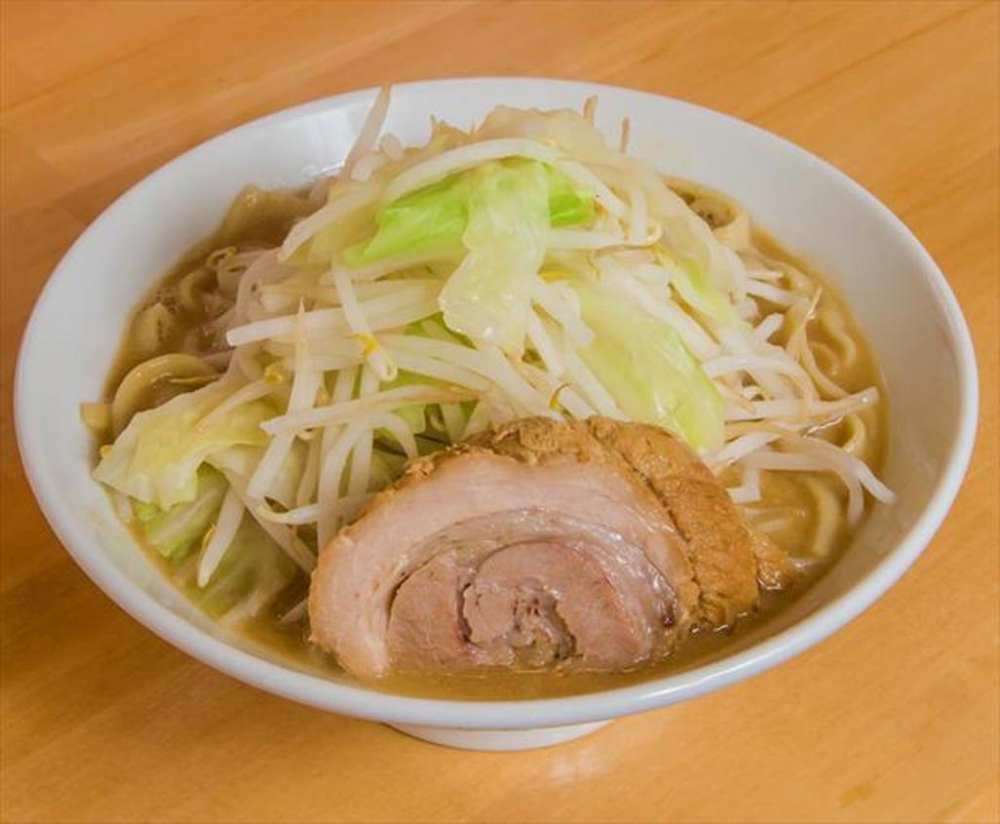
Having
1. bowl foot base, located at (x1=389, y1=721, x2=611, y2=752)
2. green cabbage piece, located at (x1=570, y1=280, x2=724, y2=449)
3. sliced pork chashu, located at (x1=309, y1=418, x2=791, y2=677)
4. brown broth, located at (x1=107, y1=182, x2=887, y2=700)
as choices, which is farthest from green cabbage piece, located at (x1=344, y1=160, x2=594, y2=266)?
bowl foot base, located at (x1=389, y1=721, x2=611, y2=752)

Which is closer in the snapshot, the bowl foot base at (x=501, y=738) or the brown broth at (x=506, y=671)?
the brown broth at (x=506, y=671)

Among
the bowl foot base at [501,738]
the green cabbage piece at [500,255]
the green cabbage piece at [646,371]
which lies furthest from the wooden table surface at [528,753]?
the green cabbage piece at [500,255]

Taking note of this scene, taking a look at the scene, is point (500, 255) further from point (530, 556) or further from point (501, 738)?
point (501, 738)

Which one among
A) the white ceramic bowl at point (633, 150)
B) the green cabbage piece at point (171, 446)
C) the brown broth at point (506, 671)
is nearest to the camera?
the white ceramic bowl at point (633, 150)

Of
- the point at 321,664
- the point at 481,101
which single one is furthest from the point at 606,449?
the point at 481,101

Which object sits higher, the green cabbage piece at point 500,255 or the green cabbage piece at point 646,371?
the green cabbage piece at point 500,255

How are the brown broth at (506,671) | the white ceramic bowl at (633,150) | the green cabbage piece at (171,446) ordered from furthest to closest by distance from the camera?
the green cabbage piece at (171,446) < the brown broth at (506,671) < the white ceramic bowl at (633,150)

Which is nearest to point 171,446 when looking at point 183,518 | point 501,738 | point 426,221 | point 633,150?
point 183,518

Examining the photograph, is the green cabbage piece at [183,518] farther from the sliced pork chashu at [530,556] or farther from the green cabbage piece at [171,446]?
the sliced pork chashu at [530,556]
